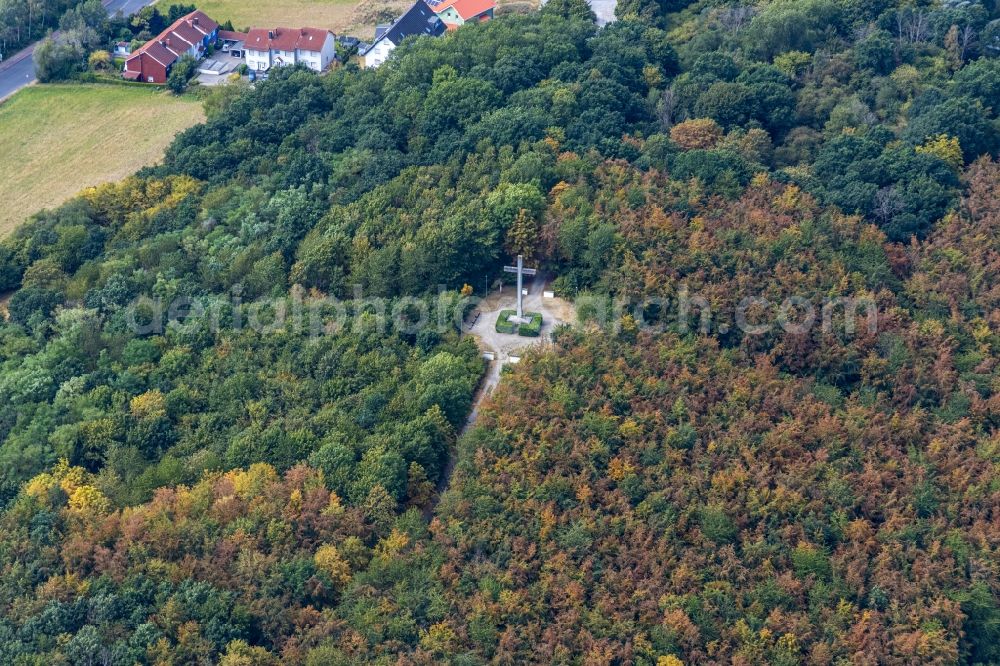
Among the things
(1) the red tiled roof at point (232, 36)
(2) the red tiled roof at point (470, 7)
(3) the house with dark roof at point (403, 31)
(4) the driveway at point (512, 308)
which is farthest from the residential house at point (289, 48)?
(4) the driveway at point (512, 308)

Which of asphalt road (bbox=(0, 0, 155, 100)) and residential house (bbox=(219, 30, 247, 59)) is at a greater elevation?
asphalt road (bbox=(0, 0, 155, 100))

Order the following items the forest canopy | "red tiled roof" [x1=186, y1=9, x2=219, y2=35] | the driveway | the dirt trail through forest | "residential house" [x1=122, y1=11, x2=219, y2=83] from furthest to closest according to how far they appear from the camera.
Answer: "red tiled roof" [x1=186, y1=9, x2=219, y2=35], "residential house" [x1=122, y1=11, x2=219, y2=83], the driveway, the dirt trail through forest, the forest canopy

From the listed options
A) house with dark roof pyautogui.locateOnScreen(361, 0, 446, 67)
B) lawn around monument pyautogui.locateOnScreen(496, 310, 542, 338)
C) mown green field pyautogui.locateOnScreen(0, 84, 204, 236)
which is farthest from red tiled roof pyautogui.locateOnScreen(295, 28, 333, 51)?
lawn around monument pyautogui.locateOnScreen(496, 310, 542, 338)

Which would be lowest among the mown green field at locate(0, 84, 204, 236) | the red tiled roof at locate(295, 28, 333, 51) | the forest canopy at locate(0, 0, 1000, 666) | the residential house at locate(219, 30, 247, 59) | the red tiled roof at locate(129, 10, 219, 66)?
the forest canopy at locate(0, 0, 1000, 666)

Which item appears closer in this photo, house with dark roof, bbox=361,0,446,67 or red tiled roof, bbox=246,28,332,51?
house with dark roof, bbox=361,0,446,67

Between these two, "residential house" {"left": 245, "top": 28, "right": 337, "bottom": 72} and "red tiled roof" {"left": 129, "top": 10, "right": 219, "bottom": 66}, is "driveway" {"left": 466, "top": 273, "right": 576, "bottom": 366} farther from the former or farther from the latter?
"red tiled roof" {"left": 129, "top": 10, "right": 219, "bottom": 66}

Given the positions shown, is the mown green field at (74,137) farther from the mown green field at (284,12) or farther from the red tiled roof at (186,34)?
the mown green field at (284,12)

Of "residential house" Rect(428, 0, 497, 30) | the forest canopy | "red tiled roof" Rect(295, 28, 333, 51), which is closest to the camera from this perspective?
the forest canopy

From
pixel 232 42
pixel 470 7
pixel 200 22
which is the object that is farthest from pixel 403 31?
pixel 200 22
